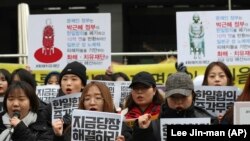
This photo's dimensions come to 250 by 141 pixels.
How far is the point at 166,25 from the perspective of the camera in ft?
67.9

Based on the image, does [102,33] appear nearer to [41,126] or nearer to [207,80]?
[207,80]

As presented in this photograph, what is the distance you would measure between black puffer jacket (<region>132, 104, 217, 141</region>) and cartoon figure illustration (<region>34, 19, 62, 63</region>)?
4094mm

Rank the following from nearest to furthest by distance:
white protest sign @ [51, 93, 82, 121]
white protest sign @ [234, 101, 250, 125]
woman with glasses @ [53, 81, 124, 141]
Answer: white protest sign @ [234, 101, 250, 125], woman with glasses @ [53, 81, 124, 141], white protest sign @ [51, 93, 82, 121]

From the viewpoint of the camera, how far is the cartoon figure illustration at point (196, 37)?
946 centimetres

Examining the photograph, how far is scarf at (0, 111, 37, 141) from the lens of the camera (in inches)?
236

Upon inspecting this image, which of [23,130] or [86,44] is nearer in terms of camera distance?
[23,130]

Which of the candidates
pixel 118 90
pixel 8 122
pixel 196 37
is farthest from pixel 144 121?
pixel 196 37

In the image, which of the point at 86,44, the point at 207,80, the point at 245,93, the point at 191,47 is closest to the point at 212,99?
the point at 207,80

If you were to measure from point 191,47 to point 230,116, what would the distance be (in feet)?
12.8

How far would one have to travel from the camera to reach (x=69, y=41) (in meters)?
9.85

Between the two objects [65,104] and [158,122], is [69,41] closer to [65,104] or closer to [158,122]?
[65,104]

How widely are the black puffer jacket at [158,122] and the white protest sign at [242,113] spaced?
26.1 inches

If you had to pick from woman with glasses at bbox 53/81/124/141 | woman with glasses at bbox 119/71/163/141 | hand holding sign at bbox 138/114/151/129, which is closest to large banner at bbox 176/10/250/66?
woman with glasses at bbox 119/71/163/141

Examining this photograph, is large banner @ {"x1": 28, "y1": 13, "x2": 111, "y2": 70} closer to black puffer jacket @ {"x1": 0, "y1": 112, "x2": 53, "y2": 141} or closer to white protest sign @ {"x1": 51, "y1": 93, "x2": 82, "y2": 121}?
white protest sign @ {"x1": 51, "y1": 93, "x2": 82, "y2": 121}
